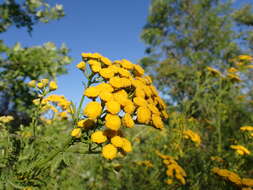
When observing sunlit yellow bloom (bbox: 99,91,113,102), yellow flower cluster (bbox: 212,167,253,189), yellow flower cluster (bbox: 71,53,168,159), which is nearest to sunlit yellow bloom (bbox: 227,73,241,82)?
yellow flower cluster (bbox: 212,167,253,189)

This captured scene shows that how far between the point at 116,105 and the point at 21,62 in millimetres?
2683

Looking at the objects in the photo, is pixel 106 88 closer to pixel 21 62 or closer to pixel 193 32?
pixel 21 62

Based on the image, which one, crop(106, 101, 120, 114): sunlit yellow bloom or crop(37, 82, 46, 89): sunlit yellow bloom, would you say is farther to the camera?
crop(37, 82, 46, 89): sunlit yellow bloom

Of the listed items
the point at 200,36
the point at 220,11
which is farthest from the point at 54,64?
the point at 220,11

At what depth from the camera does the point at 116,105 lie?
1134 mm

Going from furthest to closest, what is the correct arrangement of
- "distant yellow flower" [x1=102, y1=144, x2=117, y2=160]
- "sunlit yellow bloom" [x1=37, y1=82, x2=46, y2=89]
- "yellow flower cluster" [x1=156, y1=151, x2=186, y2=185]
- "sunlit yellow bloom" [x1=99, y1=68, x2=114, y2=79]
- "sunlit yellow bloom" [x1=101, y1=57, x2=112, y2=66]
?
"yellow flower cluster" [x1=156, y1=151, x2=186, y2=185] → "sunlit yellow bloom" [x1=37, y1=82, x2=46, y2=89] → "sunlit yellow bloom" [x1=101, y1=57, x2=112, y2=66] → "sunlit yellow bloom" [x1=99, y1=68, x2=114, y2=79] → "distant yellow flower" [x1=102, y1=144, x2=117, y2=160]

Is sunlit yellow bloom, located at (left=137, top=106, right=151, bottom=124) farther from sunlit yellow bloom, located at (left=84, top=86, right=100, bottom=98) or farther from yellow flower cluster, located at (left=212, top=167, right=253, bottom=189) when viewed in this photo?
yellow flower cluster, located at (left=212, top=167, right=253, bottom=189)

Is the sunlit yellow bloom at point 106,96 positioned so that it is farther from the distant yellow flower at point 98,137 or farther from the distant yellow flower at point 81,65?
the distant yellow flower at point 81,65

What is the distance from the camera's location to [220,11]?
2002 cm

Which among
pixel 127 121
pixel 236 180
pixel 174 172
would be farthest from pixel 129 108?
pixel 174 172

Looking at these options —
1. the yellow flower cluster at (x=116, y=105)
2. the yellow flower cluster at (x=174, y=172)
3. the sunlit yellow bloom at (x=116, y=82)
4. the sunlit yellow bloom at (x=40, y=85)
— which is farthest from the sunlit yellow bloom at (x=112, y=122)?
the yellow flower cluster at (x=174, y=172)

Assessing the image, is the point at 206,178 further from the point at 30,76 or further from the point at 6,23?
the point at 6,23

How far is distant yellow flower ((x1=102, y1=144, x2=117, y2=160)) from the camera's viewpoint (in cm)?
111

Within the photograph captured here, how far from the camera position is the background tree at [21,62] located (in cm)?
315
